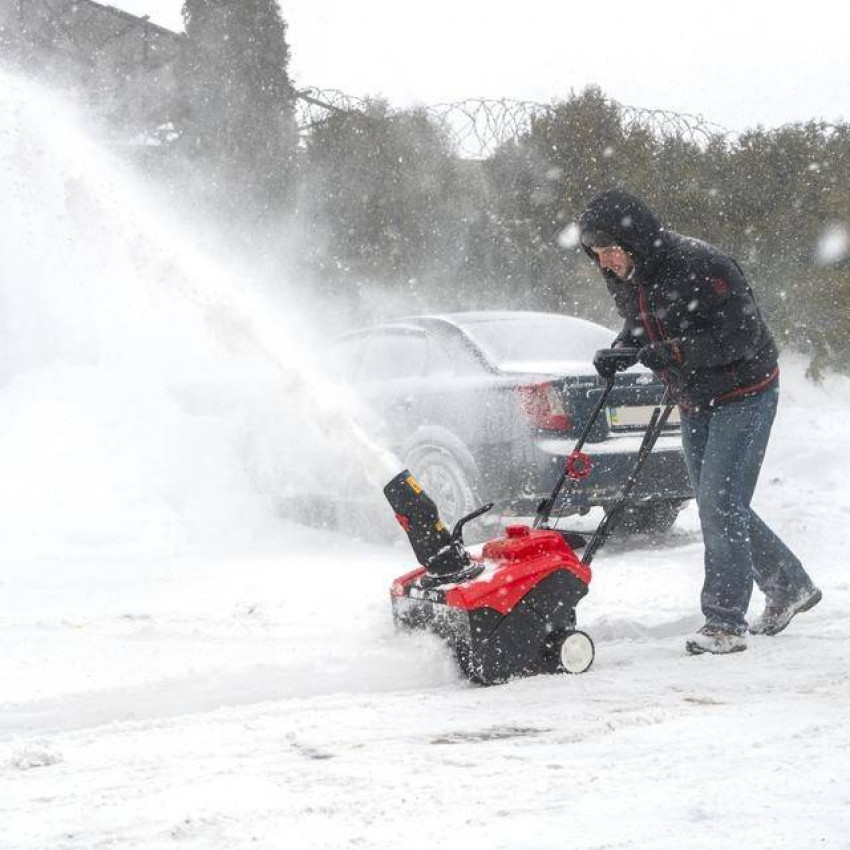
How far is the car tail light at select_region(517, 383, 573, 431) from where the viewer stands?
603 centimetres

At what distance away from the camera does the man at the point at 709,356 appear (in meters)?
4.14

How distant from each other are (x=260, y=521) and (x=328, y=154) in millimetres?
10275

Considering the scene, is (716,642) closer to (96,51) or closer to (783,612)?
(783,612)

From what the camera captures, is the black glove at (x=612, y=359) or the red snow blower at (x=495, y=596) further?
the black glove at (x=612, y=359)

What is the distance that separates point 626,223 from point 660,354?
50 cm

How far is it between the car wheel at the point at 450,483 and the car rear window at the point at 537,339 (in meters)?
0.65

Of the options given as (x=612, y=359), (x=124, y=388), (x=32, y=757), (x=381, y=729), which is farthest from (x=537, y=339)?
(x=124, y=388)

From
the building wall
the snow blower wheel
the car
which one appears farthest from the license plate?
the building wall

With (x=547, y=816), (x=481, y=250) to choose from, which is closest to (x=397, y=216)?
(x=481, y=250)

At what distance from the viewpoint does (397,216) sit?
1658 centimetres

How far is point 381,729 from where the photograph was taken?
3324mm

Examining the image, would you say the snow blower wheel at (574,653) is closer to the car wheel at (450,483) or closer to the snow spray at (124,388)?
the snow spray at (124,388)

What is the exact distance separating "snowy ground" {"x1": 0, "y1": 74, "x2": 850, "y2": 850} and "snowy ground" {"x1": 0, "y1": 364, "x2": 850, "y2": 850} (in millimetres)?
11

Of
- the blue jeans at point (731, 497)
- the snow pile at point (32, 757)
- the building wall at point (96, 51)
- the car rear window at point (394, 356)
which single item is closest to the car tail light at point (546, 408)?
the car rear window at point (394, 356)
